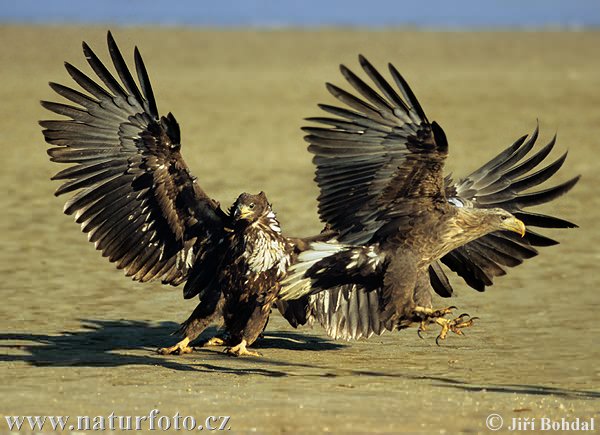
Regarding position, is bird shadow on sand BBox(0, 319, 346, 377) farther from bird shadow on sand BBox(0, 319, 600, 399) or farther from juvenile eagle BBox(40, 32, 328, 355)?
juvenile eagle BBox(40, 32, 328, 355)

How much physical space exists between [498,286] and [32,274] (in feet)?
12.3

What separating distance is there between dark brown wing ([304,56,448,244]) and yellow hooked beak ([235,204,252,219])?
2.20 ft

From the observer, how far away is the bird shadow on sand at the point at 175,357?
7.30m

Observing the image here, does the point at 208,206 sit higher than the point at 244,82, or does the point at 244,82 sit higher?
the point at 244,82

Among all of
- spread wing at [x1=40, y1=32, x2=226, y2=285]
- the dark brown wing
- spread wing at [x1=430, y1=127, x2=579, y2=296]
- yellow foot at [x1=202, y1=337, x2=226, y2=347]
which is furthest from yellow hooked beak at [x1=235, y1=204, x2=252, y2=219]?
spread wing at [x1=430, y1=127, x2=579, y2=296]

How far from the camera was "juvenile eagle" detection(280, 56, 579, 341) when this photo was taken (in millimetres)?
7496

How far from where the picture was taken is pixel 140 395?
22.1ft

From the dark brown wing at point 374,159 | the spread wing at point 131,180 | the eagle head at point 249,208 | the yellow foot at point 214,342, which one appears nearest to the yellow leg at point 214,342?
the yellow foot at point 214,342

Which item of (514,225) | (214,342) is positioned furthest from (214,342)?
(514,225)

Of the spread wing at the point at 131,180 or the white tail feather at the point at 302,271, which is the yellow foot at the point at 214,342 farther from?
the white tail feather at the point at 302,271

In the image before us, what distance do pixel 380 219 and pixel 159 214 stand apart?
1.43 metres

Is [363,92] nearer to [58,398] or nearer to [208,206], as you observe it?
[208,206]

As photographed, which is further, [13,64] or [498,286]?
[13,64]

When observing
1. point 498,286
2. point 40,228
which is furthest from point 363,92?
point 40,228
